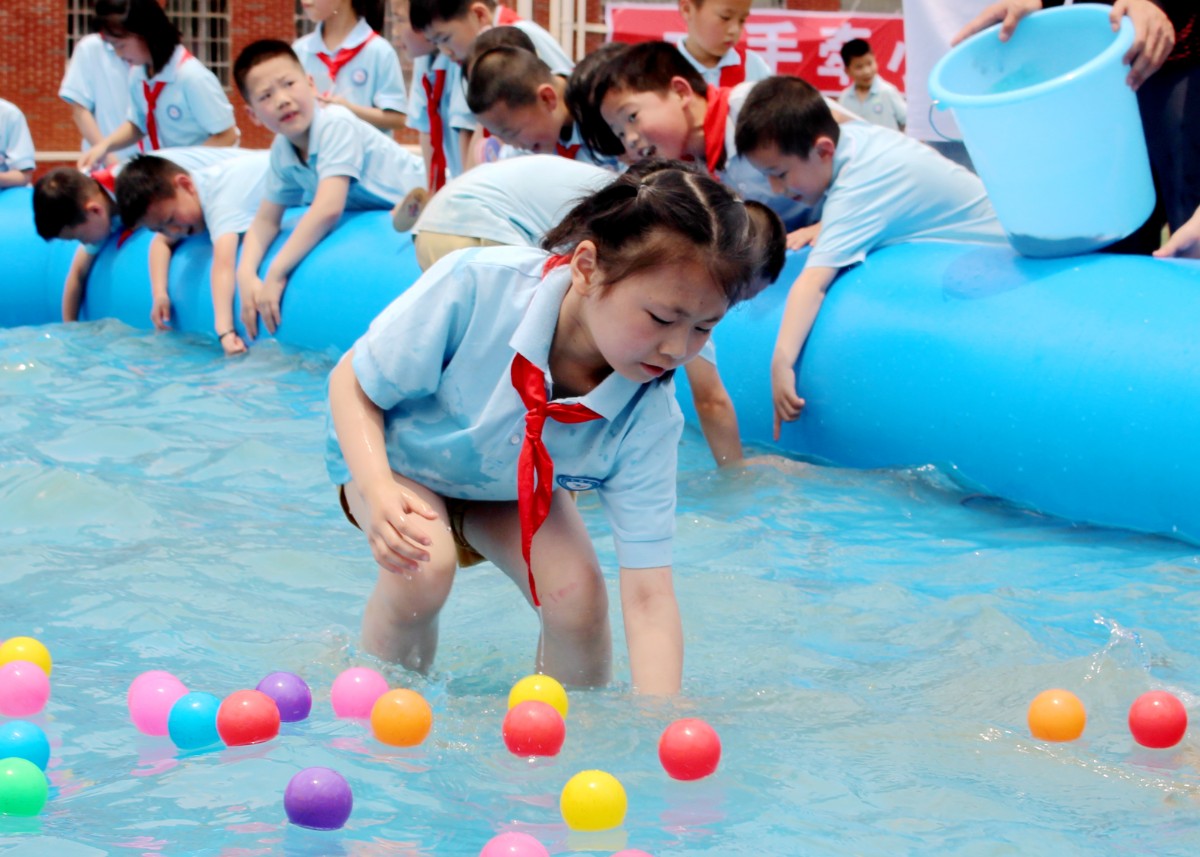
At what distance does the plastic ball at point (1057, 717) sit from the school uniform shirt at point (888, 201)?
2.25 meters

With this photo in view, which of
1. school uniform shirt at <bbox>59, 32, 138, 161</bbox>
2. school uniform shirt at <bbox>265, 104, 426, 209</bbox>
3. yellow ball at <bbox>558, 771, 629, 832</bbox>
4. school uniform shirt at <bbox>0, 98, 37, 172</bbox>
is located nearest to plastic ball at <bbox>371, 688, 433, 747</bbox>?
yellow ball at <bbox>558, 771, 629, 832</bbox>

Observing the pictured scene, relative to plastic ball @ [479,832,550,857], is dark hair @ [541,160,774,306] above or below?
above

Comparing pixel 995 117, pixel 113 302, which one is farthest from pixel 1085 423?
pixel 113 302

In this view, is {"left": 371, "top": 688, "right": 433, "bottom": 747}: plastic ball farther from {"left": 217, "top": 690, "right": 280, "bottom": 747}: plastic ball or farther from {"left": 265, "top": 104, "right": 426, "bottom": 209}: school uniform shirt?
{"left": 265, "top": 104, "right": 426, "bottom": 209}: school uniform shirt

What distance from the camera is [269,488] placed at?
4070 mm

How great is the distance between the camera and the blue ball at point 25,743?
2.05m

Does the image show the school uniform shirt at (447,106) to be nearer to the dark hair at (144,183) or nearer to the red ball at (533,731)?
the dark hair at (144,183)

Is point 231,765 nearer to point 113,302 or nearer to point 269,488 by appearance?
point 269,488

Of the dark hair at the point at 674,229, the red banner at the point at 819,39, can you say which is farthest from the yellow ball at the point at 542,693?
the red banner at the point at 819,39

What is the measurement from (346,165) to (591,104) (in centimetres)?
199

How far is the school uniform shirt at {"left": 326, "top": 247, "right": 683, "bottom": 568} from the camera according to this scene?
7.71 feet

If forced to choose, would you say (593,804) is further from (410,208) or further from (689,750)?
(410,208)

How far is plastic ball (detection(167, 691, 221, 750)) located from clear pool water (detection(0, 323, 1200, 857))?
0.11 feet

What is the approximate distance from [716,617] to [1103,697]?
0.83 meters
